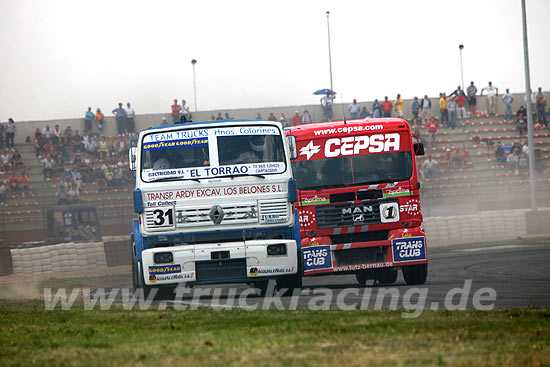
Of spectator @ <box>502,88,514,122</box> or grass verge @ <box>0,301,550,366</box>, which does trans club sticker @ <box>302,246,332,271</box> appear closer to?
grass verge @ <box>0,301,550,366</box>

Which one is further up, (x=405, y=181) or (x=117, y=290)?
(x=405, y=181)

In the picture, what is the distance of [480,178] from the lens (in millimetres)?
39844

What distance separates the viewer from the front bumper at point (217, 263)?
12.1m

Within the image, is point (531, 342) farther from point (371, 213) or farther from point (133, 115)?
point (133, 115)

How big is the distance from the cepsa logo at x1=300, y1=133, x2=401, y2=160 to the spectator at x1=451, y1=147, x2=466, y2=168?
26.0 metres

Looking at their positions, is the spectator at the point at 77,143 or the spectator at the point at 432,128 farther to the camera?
the spectator at the point at 432,128

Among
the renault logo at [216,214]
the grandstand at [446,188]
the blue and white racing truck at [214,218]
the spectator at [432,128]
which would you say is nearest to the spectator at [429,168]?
the grandstand at [446,188]

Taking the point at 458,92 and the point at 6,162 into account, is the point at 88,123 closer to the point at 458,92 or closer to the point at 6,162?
the point at 6,162

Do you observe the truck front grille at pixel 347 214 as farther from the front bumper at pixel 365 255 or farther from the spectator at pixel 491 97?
the spectator at pixel 491 97

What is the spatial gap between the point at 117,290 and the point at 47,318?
6296 mm

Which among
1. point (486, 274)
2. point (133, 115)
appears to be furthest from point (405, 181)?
point (133, 115)

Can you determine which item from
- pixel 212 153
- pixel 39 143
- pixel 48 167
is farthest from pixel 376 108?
pixel 212 153

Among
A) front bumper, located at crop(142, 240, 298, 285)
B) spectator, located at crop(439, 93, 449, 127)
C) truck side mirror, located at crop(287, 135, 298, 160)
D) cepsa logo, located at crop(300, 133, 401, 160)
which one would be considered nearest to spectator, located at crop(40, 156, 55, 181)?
spectator, located at crop(439, 93, 449, 127)

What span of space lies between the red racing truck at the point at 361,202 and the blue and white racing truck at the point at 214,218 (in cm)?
236
